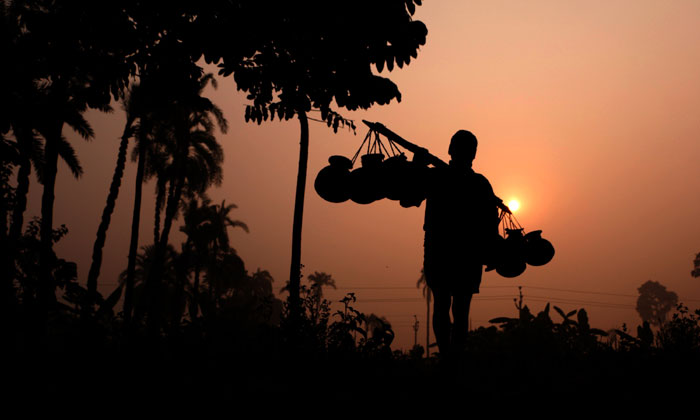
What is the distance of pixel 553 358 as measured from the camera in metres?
6.65

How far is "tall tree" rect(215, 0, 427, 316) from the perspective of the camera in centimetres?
430

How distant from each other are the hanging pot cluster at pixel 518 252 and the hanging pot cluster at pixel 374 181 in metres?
1.08

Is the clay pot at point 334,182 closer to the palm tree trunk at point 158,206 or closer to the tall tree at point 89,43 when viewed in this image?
the tall tree at point 89,43

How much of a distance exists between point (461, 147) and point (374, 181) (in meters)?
0.94

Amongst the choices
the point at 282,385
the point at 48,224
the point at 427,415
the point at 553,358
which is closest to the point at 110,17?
the point at 282,385

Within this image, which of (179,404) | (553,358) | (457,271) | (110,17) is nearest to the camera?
(179,404)

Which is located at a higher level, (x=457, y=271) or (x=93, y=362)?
(x=457, y=271)

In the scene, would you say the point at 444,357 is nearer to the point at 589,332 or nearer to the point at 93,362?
the point at 93,362

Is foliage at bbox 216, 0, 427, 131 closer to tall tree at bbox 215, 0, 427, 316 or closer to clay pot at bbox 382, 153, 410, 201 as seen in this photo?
tall tree at bbox 215, 0, 427, 316

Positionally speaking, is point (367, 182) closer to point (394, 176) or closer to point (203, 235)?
point (394, 176)

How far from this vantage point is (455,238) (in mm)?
4789

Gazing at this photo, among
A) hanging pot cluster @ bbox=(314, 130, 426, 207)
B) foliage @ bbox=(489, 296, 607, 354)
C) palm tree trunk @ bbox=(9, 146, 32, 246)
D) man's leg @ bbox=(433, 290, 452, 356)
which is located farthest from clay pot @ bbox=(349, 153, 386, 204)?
palm tree trunk @ bbox=(9, 146, 32, 246)

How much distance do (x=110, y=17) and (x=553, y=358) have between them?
6.35m

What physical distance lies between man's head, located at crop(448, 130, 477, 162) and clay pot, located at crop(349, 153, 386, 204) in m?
0.73
